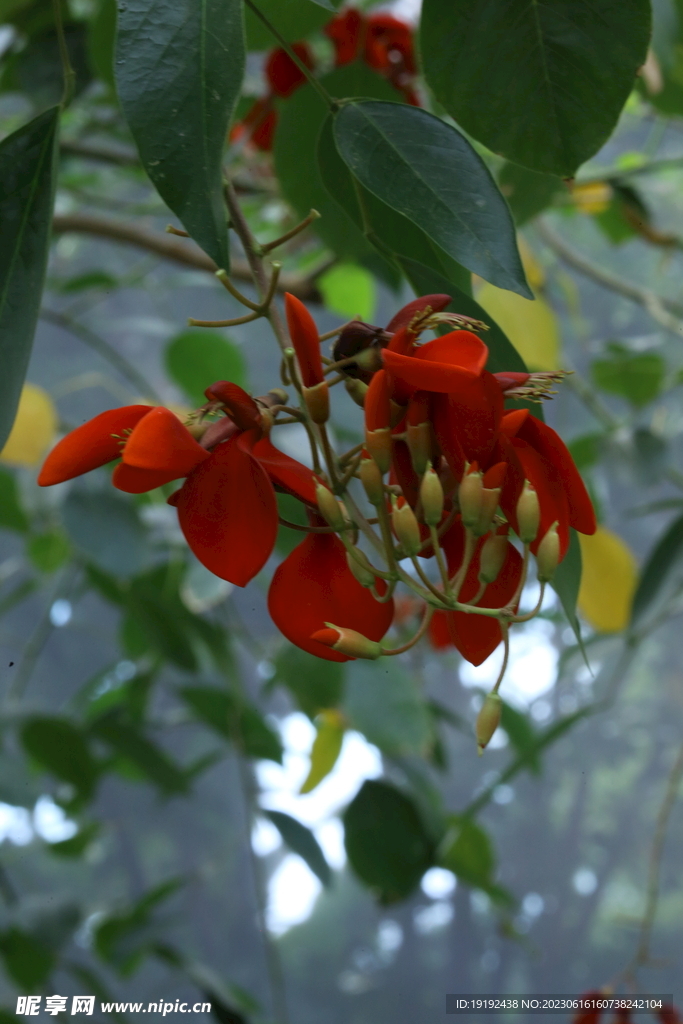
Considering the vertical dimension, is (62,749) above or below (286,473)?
below

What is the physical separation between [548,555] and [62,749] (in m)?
0.64

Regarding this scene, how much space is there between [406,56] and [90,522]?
1.18ft

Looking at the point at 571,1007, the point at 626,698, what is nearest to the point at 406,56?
the point at 571,1007

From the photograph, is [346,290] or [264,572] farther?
[346,290]

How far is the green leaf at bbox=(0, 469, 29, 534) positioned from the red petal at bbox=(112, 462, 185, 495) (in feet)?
2.00

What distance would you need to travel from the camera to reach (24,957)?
734 mm

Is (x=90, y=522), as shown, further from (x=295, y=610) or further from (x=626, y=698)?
(x=626, y=698)

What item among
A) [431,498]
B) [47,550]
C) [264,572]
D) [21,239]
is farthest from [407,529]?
[47,550]

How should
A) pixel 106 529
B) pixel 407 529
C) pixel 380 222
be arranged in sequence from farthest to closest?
pixel 106 529 → pixel 380 222 → pixel 407 529

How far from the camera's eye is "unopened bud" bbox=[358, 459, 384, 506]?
185 millimetres

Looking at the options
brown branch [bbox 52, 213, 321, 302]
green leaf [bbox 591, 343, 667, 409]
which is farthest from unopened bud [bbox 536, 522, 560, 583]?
green leaf [bbox 591, 343, 667, 409]

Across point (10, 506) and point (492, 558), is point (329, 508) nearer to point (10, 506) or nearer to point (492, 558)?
point (492, 558)

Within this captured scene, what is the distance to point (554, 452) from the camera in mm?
203

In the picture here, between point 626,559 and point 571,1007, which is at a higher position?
point 626,559
